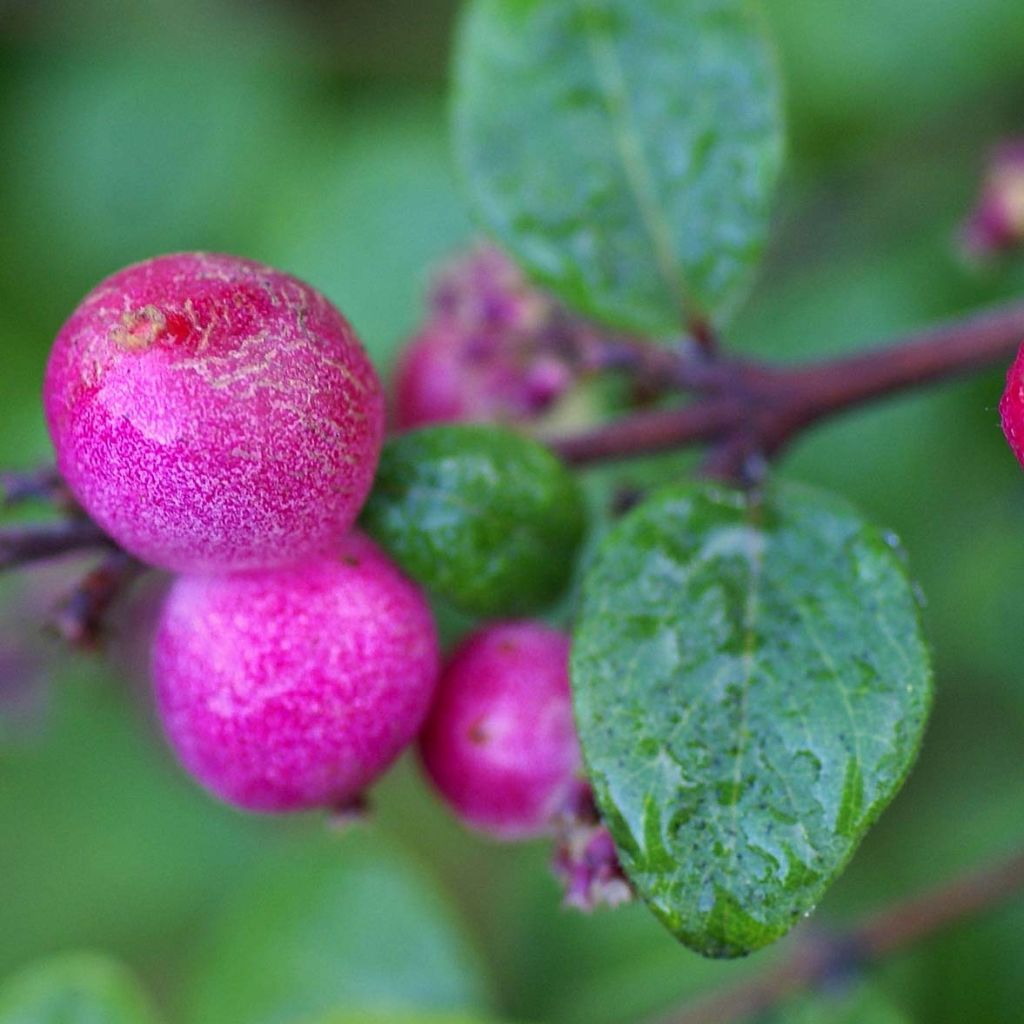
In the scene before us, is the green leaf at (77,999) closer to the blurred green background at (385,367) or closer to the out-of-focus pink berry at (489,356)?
the blurred green background at (385,367)

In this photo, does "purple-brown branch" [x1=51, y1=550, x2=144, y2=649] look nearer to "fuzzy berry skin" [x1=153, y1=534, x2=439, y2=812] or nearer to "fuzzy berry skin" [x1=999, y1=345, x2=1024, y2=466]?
"fuzzy berry skin" [x1=153, y1=534, x2=439, y2=812]

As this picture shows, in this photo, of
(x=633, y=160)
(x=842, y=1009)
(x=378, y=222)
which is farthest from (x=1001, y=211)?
(x=378, y=222)

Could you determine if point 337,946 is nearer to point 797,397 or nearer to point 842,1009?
point 842,1009

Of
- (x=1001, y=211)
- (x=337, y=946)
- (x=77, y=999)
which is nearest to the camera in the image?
(x=77, y=999)

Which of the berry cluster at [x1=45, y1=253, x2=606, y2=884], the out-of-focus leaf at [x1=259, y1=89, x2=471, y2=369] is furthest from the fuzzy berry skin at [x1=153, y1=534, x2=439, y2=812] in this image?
the out-of-focus leaf at [x1=259, y1=89, x2=471, y2=369]

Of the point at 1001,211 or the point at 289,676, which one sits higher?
the point at 289,676

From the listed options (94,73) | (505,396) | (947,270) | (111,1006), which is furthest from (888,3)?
(111,1006)

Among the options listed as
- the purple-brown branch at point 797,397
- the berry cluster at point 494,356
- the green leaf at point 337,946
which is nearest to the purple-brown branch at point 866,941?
the green leaf at point 337,946
